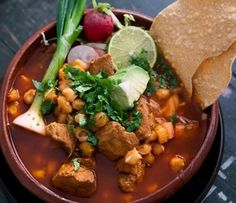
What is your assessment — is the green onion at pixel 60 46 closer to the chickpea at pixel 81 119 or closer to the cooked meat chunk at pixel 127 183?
the chickpea at pixel 81 119

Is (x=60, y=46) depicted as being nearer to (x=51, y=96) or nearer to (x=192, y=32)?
(x=51, y=96)

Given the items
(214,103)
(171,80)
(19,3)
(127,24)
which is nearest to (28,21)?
(19,3)

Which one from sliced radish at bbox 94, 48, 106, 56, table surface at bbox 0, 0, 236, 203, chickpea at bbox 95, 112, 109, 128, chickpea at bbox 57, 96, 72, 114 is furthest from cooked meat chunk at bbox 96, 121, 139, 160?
table surface at bbox 0, 0, 236, 203

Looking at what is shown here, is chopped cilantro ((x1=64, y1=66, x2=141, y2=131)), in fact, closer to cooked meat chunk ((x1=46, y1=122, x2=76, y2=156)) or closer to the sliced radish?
cooked meat chunk ((x1=46, y1=122, x2=76, y2=156))

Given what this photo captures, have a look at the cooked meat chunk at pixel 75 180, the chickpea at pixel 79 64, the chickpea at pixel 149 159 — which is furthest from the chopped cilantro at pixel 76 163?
the chickpea at pixel 79 64

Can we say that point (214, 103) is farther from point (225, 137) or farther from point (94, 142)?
point (94, 142)

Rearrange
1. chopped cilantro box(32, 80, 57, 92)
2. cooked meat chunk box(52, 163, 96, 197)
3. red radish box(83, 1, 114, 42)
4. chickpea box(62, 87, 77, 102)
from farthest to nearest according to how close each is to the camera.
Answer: red radish box(83, 1, 114, 42) < chopped cilantro box(32, 80, 57, 92) < chickpea box(62, 87, 77, 102) < cooked meat chunk box(52, 163, 96, 197)

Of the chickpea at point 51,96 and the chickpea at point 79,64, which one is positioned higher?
the chickpea at point 79,64
